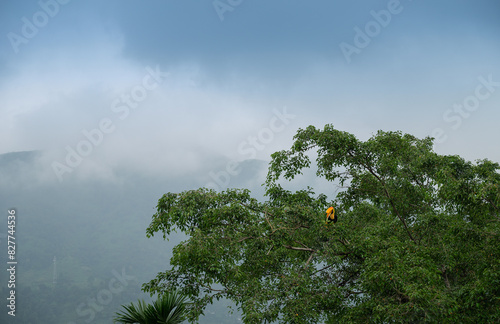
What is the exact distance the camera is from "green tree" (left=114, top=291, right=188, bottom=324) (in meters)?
9.05

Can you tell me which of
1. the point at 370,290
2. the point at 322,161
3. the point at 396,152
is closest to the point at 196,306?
the point at 370,290

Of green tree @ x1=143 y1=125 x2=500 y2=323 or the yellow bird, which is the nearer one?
green tree @ x1=143 y1=125 x2=500 y2=323

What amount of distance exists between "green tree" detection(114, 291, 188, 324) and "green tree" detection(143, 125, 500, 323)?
528mm

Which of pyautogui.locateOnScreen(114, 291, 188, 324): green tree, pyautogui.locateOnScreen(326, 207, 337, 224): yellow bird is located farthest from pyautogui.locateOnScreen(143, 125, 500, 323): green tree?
pyautogui.locateOnScreen(114, 291, 188, 324): green tree

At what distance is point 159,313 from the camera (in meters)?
9.10

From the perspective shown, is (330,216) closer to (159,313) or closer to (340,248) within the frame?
(340,248)

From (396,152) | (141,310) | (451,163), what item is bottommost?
(141,310)

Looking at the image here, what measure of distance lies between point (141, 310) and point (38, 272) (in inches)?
7551

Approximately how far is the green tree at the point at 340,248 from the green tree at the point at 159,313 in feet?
1.73

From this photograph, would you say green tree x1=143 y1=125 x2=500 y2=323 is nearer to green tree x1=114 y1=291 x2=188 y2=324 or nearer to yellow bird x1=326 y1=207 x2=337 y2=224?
yellow bird x1=326 y1=207 x2=337 y2=224

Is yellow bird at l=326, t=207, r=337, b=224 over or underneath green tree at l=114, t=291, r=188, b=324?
over

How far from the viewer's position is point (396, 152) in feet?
35.8

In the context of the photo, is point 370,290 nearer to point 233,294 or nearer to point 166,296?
point 233,294

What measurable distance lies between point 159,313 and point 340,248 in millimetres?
4602
